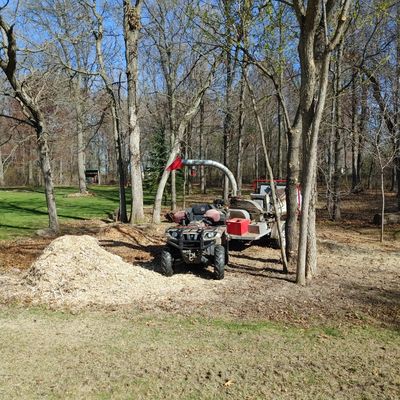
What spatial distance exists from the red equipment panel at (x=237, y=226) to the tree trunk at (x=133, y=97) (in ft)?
20.4

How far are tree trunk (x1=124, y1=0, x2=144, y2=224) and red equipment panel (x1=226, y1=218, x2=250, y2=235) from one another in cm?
622

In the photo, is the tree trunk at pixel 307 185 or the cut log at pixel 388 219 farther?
the cut log at pixel 388 219

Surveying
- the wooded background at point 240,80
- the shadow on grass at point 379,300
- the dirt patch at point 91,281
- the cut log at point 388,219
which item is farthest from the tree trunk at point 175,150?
the shadow on grass at point 379,300

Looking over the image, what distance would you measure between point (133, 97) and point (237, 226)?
7670 millimetres

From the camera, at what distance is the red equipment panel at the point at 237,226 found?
31.5ft

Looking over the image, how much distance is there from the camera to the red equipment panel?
31.5 ft

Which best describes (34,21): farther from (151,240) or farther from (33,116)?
(151,240)

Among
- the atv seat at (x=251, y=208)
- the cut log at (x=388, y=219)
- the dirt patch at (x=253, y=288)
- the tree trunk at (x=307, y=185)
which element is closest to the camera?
the dirt patch at (x=253, y=288)

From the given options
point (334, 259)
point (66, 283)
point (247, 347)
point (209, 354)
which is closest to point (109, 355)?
point (209, 354)

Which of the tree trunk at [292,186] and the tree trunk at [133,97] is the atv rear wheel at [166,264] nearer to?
the tree trunk at [292,186]

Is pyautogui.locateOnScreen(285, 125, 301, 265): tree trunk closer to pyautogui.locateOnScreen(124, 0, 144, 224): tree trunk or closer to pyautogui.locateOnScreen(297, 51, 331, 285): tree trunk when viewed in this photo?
pyautogui.locateOnScreen(297, 51, 331, 285): tree trunk

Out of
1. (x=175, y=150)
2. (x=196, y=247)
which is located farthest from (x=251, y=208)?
(x=175, y=150)

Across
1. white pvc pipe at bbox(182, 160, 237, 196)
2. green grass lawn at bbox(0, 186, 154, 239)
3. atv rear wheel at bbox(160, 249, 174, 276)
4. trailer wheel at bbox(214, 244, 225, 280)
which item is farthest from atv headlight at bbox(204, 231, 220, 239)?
green grass lawn at bbox(0, 186, 154, 239)

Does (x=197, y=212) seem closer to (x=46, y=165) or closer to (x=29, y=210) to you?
(x=46, y=165)
